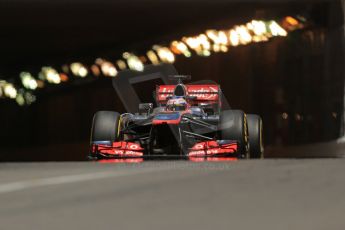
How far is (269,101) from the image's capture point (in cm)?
5200

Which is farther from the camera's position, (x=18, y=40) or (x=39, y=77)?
(x=39, y=77)

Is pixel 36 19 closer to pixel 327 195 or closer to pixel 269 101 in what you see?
pixel 327 195

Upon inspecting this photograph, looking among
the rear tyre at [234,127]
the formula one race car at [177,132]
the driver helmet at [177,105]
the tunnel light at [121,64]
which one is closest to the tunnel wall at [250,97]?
the tunnel light at [121,64]

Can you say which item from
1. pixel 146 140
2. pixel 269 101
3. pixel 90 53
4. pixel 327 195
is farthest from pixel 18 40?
pixel 327 195

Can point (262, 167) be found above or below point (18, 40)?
below

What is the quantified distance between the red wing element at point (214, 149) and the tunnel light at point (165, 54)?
29.0 m

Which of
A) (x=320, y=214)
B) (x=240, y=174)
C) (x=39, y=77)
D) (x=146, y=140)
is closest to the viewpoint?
(x=320, y=214)

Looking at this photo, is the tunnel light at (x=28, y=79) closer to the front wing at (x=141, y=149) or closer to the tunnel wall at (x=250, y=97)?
the tunnel wall at (x=250, y=97)

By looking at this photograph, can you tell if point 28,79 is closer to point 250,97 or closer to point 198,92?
point 250,97

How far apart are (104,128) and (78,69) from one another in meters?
38.0

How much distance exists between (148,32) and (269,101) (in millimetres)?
13064

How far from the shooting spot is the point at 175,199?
312 inches

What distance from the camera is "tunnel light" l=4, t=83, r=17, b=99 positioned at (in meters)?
51.0

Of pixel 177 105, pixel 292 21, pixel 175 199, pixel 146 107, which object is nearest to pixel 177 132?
pixel 177 105
